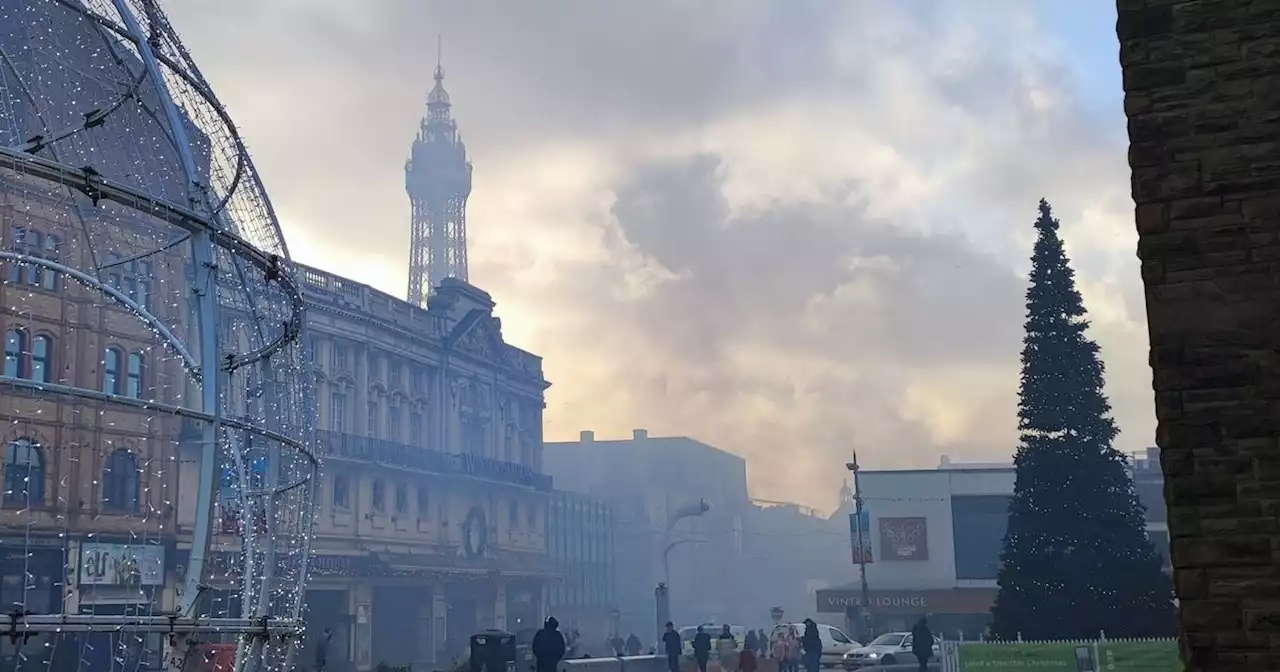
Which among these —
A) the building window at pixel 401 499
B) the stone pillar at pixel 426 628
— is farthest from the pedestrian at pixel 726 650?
the building window at pixel 401 499

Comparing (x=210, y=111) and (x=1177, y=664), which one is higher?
(x=210, y=111)

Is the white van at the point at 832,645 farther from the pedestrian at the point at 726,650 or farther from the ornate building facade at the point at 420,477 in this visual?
the ornate building facade at the point at 420,477

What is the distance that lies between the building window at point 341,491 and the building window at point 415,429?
5.95 meters

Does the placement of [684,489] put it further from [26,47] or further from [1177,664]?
[26,47]

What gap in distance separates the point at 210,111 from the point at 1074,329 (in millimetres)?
22532

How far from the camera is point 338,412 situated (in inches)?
1946

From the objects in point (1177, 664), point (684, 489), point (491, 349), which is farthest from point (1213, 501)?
point (684, 489)

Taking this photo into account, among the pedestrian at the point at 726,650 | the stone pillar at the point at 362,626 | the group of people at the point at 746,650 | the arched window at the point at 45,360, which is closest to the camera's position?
the arched window at the point at 45,360

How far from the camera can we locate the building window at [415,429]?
183 ft

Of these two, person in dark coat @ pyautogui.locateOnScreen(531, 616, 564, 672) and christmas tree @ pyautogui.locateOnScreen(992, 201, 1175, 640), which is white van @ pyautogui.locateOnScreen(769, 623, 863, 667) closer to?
christmas tree @ pyautogui.locateOnScreen(992, 201, 1175, 640)

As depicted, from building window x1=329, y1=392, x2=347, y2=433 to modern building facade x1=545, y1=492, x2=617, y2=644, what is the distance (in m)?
23.9

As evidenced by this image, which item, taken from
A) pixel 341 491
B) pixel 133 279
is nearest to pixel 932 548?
pixel 341 491

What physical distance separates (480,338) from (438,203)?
84512 millimetres

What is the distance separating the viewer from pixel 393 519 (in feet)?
174
